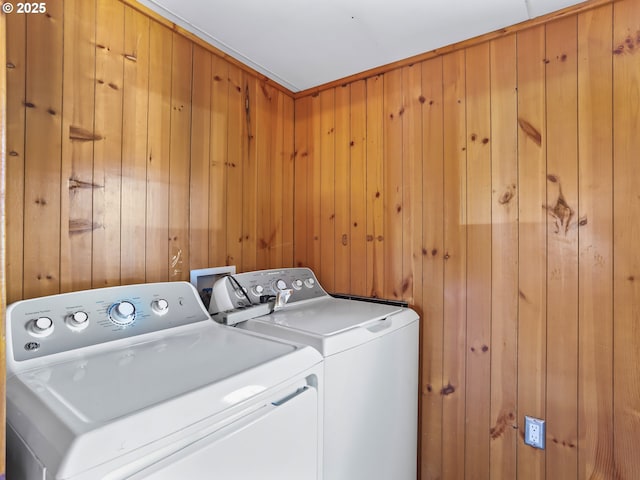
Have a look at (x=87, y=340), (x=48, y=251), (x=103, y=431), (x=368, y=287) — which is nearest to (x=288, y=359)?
(x=103, y=431)

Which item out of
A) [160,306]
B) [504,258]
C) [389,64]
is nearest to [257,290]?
[160,306]

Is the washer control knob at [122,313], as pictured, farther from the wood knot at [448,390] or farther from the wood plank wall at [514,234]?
the wood knot at [448,390]

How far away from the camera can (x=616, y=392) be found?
1.25 meters

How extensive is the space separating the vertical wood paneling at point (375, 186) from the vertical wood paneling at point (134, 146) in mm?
1084

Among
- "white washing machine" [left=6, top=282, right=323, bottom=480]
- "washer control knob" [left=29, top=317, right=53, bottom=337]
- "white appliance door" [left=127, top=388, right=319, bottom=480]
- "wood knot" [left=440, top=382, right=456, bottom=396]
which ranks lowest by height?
"wood knot" [left=440, top=382, right=456, bottom=396]

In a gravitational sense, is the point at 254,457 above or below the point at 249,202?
below

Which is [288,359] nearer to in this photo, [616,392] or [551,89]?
[616,392]

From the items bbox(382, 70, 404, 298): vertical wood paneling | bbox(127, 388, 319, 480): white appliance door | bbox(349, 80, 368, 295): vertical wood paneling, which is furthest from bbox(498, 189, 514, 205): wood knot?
bbox(127, 388, 319, 480): white appliance door

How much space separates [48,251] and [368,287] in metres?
1.39

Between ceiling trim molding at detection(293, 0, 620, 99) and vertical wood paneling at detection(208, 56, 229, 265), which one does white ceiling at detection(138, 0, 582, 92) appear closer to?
ceiling trim molding at detection(293, 0, 620, 99)

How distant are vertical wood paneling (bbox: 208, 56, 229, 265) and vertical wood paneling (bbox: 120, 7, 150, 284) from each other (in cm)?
31

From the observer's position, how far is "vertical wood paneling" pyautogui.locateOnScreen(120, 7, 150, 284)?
131cm

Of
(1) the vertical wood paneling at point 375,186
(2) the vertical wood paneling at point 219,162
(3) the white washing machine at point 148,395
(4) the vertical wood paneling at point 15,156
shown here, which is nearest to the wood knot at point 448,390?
(1) the vertical wood paneling at point 375,186

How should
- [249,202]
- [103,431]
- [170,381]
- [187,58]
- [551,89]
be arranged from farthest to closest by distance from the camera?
[249,202] < [187,58] < [551,89] < [170,381] < [103,431]
